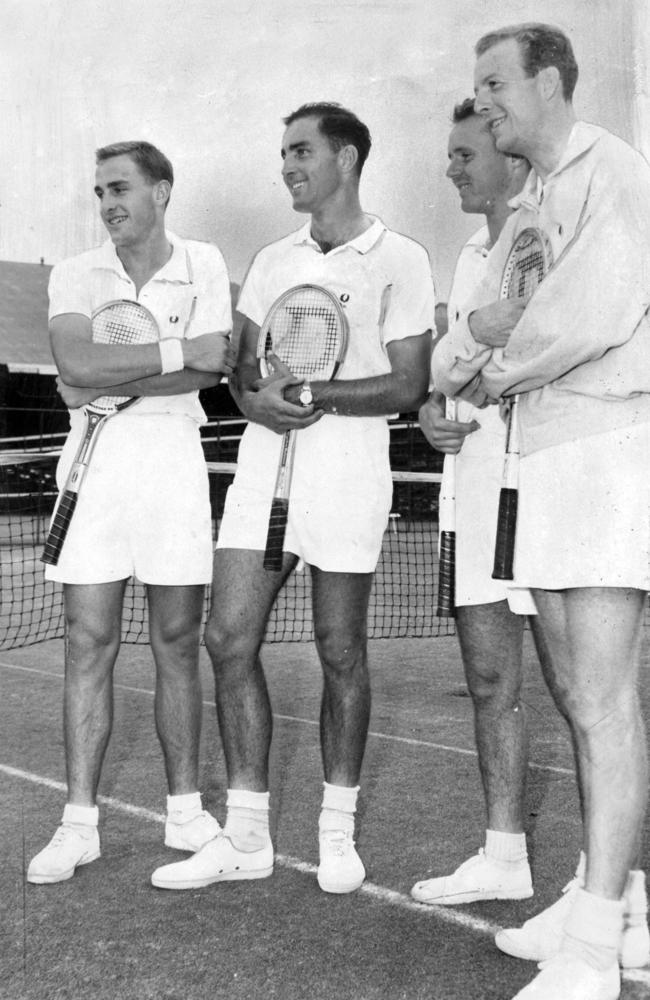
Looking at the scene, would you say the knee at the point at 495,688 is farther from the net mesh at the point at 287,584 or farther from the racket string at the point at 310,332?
the net mesh at the point at 287,584

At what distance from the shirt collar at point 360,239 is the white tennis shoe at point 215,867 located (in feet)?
6.28

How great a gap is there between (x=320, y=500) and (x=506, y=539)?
101 centimetres

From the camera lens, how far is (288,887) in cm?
379

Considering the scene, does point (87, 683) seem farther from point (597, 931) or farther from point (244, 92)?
point (244, 92)

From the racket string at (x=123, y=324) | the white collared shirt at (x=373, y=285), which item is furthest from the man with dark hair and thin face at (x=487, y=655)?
the racket string at (x=123, y=324)

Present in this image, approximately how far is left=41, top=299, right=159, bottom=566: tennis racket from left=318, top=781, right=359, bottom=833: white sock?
1148 millimetres

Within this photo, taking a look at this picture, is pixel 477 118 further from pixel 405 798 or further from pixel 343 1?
pixel 343 1

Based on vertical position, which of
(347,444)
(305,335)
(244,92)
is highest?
(244,92)

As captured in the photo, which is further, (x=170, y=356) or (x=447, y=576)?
(x=170, y=356)

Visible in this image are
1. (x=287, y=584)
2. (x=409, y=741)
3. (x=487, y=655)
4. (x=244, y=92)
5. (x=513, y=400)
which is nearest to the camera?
(x=513, y=400)

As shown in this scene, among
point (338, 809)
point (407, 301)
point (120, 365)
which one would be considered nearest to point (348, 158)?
point (407, 301)

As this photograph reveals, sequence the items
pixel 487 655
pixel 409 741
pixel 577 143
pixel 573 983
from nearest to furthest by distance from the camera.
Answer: pixel 573 983
pixel 577 143
pixel 487 655
pixel 409 741

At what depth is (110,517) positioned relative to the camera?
4.03 metres

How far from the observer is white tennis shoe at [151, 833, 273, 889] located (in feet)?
12.3
